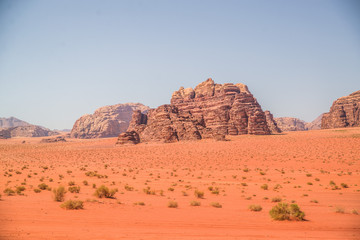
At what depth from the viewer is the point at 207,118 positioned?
262 ft

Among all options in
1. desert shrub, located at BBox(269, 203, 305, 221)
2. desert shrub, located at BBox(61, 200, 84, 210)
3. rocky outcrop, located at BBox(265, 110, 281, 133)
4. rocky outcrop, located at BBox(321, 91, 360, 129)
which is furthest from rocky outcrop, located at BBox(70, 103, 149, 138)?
desert shrub, located at BBox(269, 203, 305, 221)

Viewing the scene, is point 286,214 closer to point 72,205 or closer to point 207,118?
point 72,205

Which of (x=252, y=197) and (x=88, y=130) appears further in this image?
(x=88, y=130)

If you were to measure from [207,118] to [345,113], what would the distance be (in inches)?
2159

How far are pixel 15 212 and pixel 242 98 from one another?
244 feet

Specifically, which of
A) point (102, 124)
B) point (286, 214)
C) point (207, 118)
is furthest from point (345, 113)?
point (102, 124)

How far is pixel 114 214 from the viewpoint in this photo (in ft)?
37.2

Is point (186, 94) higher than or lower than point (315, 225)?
higher

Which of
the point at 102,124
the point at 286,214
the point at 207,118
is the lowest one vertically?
the point at 286,214

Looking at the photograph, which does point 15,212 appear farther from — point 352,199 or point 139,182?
point 352,199

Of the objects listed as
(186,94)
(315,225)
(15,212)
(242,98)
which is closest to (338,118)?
(242,98)

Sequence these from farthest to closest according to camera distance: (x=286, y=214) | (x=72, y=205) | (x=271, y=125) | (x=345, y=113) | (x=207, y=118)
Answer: (x=345, y=113) → (x=271, y=125) → (x=207, y=118) → (x=72, y=205) → (x=286, y=214)

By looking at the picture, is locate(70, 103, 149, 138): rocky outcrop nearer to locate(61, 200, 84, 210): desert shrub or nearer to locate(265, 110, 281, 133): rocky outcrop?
locate(265, 110, 281, 133): rocky outcrop

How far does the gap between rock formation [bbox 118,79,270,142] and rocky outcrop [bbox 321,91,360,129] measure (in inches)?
1453
